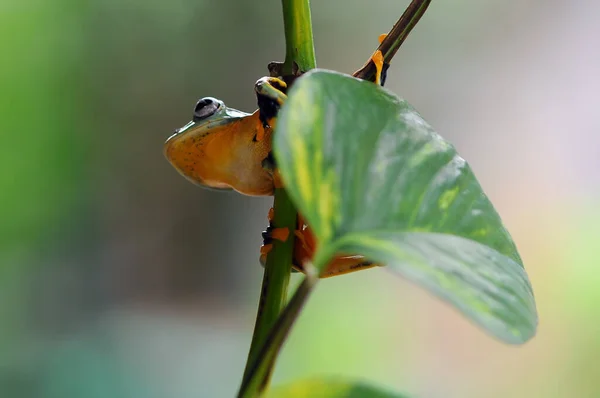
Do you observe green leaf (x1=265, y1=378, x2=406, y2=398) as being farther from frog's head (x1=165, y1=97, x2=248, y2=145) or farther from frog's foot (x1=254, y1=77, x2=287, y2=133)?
frog's head (x1=165, y1=97, x2=248, y2=145)

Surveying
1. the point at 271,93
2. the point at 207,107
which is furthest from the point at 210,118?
the point at 271,93

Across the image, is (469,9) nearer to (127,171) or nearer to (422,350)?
(422,350)

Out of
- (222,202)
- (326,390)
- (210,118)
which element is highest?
(210,118)

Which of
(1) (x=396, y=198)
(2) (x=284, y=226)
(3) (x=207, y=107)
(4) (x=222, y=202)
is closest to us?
(1) (x=396, y=198)

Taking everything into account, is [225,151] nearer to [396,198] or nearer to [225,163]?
[225,163]

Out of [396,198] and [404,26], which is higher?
[404,26]

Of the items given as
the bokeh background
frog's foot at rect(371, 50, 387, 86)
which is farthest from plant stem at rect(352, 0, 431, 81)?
the bokeh background
